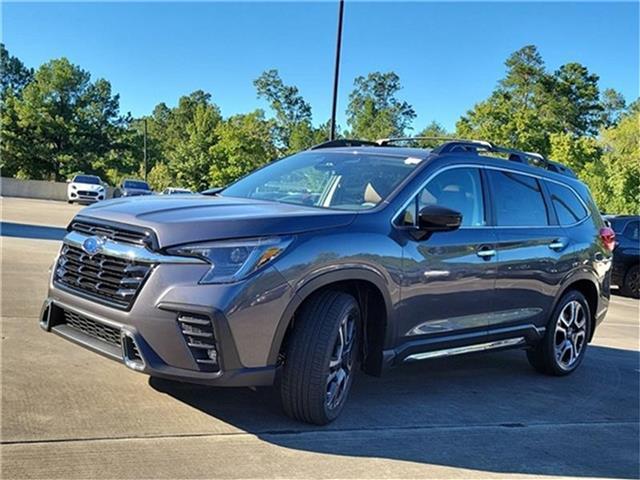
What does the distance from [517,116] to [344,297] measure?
1622 inches

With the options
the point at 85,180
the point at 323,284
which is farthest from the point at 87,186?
the point at 323,284

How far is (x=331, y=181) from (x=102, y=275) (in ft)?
5.85

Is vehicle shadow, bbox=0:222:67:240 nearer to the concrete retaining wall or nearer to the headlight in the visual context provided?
the headlight

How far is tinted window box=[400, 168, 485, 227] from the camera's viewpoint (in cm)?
469

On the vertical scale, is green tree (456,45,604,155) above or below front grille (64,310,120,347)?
above

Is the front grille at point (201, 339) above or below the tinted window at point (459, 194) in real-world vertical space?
below

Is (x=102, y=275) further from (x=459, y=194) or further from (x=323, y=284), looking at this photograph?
(x=459, y=194)

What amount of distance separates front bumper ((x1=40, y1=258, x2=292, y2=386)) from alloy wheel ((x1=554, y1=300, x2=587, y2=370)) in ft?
10.9

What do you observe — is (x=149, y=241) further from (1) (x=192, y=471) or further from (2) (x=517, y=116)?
(2) (x=517, y=116)

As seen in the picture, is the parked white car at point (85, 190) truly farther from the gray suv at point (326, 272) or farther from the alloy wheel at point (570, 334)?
the alloy wheel at point (570, 334)

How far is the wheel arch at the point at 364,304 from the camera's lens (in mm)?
3719

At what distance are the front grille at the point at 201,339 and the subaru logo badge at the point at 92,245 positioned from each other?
2.48 ft

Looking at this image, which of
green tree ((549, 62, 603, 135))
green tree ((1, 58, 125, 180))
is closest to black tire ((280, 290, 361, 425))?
green tree ((1, 58, 125, 180))

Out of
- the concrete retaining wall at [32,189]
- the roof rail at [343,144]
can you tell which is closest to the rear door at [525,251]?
the roof rail at [343,144]
